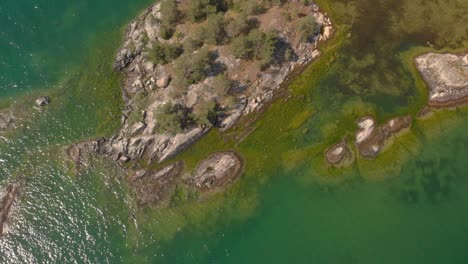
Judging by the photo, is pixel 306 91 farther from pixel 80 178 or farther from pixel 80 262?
pixel 80 262

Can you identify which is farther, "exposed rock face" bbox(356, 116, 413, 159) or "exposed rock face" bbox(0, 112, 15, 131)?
"exposed rock face" bbox(356, 116, 413, 159)

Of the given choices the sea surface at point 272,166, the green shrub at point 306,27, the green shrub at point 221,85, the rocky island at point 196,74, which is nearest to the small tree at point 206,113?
the rocky island at point 196,74

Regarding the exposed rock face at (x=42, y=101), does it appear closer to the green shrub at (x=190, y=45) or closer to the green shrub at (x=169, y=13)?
the green shrub at (x=169, y=13)

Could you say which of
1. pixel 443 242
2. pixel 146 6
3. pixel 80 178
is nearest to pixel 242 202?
pixel 80 178

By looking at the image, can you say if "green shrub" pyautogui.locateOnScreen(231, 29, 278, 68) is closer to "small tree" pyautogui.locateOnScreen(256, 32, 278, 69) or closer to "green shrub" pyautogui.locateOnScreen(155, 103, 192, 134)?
"small tree" pyautogui.locateOnScreen(256, 32, 278, 69)

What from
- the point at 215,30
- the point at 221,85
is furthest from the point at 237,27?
the point at 221,85

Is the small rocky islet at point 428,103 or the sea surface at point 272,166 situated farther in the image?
the small rocky islet at point 428,103

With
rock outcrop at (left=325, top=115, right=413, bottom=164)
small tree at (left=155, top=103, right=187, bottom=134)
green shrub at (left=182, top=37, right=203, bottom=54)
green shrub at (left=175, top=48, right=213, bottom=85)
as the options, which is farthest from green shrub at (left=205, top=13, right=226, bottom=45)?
rock outcrop at (left=325, top=115, right=413, bottom=164)

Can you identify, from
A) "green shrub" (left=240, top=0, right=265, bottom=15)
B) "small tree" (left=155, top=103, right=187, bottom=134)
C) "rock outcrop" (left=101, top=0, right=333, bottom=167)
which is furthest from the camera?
"green shrub" (left=240, top=0, right=265, bottom=15)
